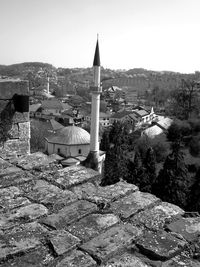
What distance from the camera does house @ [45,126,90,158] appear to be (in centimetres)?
2438

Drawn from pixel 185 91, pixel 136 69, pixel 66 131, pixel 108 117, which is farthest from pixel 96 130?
pixel 136 69

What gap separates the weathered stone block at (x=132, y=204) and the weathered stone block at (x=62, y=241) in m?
0.48

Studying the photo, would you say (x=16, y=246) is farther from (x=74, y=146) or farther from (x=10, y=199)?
(x=74, y=146)

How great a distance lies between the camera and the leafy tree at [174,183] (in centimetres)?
1553

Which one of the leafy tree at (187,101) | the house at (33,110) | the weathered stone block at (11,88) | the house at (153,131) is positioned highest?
the weathered stone block at (11,88)

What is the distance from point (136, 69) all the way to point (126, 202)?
591ft

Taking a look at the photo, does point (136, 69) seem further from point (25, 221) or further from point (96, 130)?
point (25, 221)

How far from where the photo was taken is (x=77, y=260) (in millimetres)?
1666

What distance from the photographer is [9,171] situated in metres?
2.97

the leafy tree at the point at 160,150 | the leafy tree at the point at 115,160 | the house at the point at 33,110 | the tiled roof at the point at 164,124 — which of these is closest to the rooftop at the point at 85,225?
the leafy tree at the point at 115,160

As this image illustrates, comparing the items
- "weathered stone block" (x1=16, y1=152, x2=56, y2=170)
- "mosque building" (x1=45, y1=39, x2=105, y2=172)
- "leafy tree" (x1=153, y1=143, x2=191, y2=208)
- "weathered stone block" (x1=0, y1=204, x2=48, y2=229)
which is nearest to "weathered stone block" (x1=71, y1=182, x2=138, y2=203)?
"weathered stone block" (x1=0, y1=204, x2=48, y2=229)

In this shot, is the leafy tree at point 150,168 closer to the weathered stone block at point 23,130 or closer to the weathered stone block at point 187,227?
the weathered stone block at point 23,130

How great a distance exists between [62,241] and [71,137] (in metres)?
23.0

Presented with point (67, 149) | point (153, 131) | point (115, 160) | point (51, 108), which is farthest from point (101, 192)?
point (51, 108)
